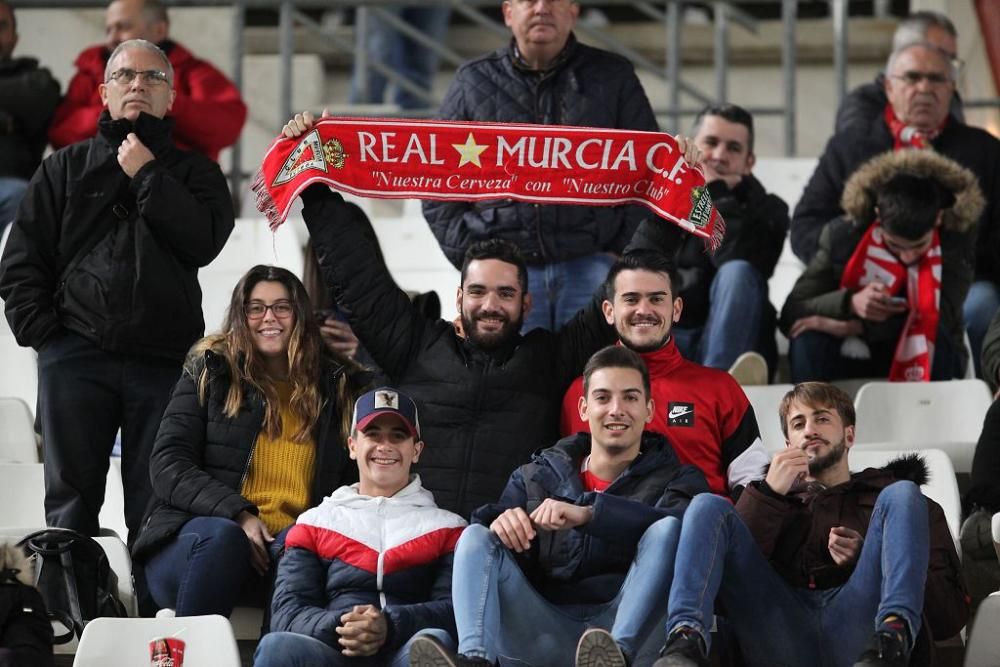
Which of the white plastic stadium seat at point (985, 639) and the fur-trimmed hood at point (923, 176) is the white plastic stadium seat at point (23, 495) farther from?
the fur-trimmed hood at point (923, 176)

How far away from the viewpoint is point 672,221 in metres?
6.21

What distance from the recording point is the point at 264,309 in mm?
5945

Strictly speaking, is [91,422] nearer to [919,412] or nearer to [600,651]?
[600,651]

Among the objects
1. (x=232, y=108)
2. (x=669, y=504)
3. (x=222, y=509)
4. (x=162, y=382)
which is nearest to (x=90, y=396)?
(x=162, y=382)

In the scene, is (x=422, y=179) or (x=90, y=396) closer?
(x=90, y=396)

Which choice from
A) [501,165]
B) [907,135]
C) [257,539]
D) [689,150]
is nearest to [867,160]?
[907,135]

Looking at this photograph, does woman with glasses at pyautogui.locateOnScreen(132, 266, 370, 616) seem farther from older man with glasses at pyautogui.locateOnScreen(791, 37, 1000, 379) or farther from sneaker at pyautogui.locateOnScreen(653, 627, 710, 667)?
older man with glasses at pyautogui.locateOnScreen(791, 37, 1000, 379)

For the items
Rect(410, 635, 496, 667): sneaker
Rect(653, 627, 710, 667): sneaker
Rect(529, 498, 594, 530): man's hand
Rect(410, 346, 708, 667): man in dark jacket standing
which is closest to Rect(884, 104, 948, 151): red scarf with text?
Rect(410, 346, 708, 667): man in dark jacket standing

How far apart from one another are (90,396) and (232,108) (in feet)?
7.87

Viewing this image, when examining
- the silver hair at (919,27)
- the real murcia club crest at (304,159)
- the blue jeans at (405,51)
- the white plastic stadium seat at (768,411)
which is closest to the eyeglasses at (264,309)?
the real murcia club crest at (304,159)

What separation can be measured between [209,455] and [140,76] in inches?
48.3

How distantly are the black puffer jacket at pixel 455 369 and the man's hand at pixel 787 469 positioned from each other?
2.85 ft

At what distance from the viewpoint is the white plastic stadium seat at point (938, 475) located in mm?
5828

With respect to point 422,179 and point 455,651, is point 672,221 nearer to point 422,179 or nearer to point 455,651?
point 422,179
